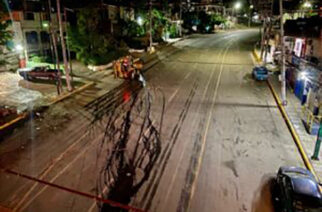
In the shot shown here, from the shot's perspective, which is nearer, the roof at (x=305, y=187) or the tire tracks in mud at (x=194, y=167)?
the roof at (x=305, y=187)

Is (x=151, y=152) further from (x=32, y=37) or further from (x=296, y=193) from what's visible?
(x=32, y=37)

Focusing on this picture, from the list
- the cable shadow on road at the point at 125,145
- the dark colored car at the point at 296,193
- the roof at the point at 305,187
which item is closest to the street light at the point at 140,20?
the cable shadow on road at the point at 125,145

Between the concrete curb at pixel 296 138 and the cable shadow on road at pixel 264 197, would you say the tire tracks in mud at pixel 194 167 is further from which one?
the concrete curb at pixel 296 138

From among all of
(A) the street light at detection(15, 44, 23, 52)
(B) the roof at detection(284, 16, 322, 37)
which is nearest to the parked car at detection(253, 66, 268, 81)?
(B) the roof at detection(284, 16, 322, 37)

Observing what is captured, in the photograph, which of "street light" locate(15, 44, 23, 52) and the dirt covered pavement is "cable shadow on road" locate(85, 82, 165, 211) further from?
"street light" locate(15, 44, 23, 52)

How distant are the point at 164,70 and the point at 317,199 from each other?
2228 cm

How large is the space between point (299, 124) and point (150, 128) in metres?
9.02

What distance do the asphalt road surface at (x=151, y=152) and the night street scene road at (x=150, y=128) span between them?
0.19 ft

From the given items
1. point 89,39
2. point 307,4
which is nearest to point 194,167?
point 89,39

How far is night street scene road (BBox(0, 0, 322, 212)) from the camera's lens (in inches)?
365

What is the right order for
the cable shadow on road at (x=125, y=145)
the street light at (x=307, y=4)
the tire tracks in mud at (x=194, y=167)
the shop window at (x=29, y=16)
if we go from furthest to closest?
the street light at (x=307, y=4)
the shop window at (x=29, y=16)
the cable shadow on road at (x=125, y=145)
the tire tracks in mud at (x=194, y=167)

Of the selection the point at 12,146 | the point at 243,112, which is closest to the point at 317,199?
the point at 243,112

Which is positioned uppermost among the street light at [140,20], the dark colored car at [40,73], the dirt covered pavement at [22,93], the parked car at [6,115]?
the street light at [140,20]

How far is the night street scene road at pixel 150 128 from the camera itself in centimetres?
927
